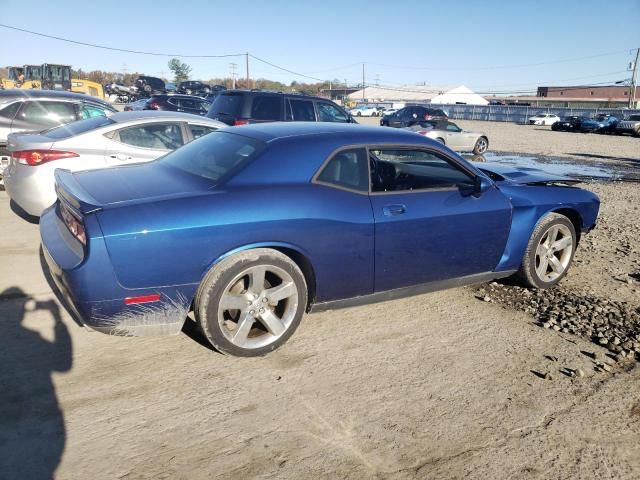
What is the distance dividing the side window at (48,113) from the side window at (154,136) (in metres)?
2.80

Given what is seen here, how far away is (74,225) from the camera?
10.1 feet

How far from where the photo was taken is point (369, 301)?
147 inches

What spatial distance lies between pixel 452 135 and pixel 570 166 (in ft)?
13.0

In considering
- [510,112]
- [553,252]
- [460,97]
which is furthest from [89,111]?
[460,97]

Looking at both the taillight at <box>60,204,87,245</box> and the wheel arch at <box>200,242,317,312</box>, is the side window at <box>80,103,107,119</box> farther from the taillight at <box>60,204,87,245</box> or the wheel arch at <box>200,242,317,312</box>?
the wheel arch at <box>200,242,317,312</box>

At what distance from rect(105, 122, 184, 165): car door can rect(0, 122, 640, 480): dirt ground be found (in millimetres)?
2231

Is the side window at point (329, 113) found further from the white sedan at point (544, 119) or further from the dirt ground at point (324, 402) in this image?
the white sedan at point (544, 119)

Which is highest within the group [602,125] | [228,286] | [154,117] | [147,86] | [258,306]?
[147,86]

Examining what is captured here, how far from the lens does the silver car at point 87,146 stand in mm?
5477

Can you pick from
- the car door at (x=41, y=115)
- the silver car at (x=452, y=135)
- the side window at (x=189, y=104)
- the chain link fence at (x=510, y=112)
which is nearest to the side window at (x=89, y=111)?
the car door at (x=41, y=115)

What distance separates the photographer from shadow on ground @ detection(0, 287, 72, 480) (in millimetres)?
2305

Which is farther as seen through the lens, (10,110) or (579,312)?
(10,110)

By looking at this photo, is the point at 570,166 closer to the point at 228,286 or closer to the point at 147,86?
the point at 228,286

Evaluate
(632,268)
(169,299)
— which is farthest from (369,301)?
(632,268)
